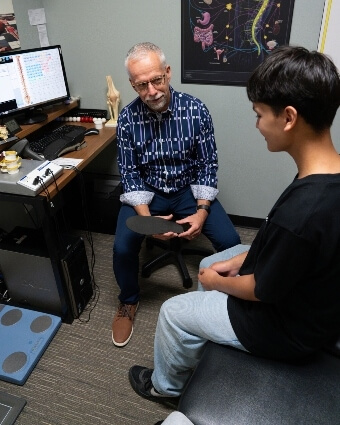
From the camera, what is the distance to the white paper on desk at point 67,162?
166 cm

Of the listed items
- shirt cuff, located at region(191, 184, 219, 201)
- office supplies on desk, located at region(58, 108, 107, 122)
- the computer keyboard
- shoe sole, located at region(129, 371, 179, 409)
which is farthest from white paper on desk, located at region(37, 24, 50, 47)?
shoe sole, located at region(129, 371, 179, 409)

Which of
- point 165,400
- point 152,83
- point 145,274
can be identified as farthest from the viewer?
point 145,274

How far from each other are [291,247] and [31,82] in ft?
5.63

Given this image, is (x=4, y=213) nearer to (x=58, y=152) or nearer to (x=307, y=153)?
(x=58, y=152)

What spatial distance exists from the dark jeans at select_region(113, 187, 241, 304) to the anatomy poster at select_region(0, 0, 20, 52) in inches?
43.8

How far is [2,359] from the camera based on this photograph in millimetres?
1561

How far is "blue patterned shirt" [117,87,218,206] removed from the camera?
5.52 ft

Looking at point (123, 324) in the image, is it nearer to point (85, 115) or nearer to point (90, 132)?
point (90, 132)

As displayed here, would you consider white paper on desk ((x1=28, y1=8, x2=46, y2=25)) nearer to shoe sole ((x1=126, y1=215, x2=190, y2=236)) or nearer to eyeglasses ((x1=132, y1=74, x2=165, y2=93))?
eyeglasses ((x1=132, y1=74, x2=165, y2=93))

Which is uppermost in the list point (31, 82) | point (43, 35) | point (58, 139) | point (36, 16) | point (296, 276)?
point (36, 16)

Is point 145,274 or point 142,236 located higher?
point 142,236

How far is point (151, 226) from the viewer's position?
56.7 inches

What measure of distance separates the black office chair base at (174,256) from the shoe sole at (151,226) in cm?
56

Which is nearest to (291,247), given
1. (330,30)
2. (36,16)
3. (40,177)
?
(40,177)
